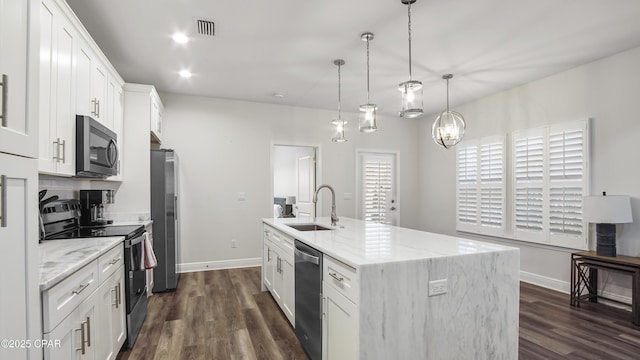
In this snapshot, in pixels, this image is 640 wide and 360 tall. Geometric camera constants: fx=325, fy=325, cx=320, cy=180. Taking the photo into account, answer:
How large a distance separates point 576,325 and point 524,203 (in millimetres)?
1770

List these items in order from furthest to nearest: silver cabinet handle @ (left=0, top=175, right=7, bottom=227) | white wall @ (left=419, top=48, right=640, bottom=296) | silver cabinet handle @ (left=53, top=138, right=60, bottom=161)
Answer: white wall @ (left=419, top=48, right=640, bottom=296) → silver cabinet handle @ (left=53, top=138, right=60, bottom=161) → silver cabinet handle @ (left=0, top=175, right=7, bottom=227)

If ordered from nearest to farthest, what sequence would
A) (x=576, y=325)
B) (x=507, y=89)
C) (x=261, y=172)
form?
1. (x=576, y=325)
2. (x=507, y=89)
3. (x=261, y=172)

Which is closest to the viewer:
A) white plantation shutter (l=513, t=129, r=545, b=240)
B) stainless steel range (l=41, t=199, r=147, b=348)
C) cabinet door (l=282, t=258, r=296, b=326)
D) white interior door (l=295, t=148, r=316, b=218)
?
stainless steel range (l=41, t=199, r=147, b=348)

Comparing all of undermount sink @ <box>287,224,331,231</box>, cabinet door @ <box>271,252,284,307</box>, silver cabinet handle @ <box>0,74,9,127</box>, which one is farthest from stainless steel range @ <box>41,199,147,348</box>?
silver cabinet handle @ <box>0,74,9,127</box>

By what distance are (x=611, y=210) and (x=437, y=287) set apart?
2.68 m

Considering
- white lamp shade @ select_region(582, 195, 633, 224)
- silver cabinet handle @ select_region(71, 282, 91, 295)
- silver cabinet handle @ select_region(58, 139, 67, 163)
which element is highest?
silver cabinet handle @ select_region(58, 139, 67, 163)

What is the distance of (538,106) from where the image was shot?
425 cm

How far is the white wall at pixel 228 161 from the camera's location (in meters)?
4.90

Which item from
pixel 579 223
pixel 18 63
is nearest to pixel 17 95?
pixel 18 63

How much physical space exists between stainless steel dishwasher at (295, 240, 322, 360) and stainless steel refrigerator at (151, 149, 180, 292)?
6.69ft

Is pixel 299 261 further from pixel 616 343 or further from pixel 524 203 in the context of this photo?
pixel 524 203

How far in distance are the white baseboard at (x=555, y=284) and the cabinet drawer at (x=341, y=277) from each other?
3.41m

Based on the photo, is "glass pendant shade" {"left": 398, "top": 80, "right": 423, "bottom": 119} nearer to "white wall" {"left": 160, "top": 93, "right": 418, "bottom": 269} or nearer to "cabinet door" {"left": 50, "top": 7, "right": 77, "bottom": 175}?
"cabinet door" {"left": 50, "top": 7, "right": 77, "bottom": 175}

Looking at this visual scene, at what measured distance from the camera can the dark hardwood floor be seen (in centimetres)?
245
